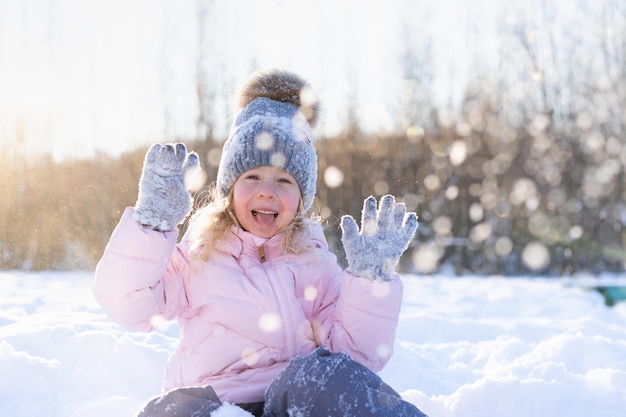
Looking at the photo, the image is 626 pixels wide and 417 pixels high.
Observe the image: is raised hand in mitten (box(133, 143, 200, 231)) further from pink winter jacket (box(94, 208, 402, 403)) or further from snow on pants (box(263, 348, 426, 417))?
snow on pants (box(263, 348, 426, 417))

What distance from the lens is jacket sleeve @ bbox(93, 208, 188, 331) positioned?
1.64m

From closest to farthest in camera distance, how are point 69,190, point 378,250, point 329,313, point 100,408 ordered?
1. point 378,250
2. point 329,313
3. point 100,408
4. point 69,190

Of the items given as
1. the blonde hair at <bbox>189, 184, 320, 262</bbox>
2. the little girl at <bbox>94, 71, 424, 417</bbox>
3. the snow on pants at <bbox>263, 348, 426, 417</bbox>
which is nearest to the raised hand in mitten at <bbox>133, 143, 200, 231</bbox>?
the little girl at <bbox>94, 71, 424, 417</bbox>

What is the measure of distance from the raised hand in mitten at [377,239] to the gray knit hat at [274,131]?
1.23 feet

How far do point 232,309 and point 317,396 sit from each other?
0.44 meters

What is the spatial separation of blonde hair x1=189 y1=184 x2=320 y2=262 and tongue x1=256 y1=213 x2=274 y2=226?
67mm

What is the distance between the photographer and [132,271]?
165 centimetres

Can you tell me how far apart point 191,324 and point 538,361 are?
1949 mm

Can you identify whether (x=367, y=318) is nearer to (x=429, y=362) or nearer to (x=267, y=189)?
(x=267, y=189)

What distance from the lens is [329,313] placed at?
1.98 metres

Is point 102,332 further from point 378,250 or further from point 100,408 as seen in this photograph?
point 378,250

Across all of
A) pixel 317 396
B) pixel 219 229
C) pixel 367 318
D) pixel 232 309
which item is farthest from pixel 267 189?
pixel 317 396

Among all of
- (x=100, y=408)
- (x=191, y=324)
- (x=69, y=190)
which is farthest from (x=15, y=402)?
(x=69, y=190)

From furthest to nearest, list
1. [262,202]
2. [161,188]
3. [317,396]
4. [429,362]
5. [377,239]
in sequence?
[429,362] < [262,202] < [377,239] < [161,188] < [317,396]
